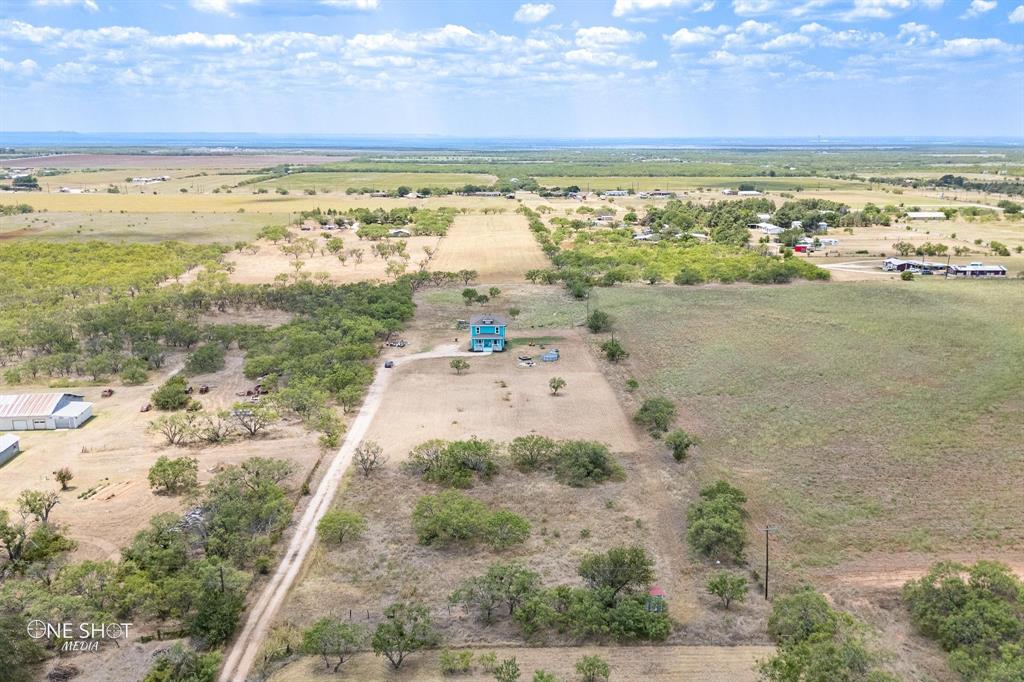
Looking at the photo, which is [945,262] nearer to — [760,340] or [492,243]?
[760,340]

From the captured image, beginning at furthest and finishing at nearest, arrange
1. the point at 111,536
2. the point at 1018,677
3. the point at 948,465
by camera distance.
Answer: the point at 948,465 < the point at 111,536 < the point at 1018,677

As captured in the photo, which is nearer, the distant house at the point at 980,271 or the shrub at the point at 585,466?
the shrub at the point at 585,466

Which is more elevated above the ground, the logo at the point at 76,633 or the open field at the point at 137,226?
the open field at the point at 137,226

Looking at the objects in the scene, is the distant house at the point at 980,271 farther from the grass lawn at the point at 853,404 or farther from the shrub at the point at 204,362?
the shrub at the point at 204,362

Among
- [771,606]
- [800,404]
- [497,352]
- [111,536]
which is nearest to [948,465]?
[800,404]

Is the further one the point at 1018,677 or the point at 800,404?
the point at 800,404

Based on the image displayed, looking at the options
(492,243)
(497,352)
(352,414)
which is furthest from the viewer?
(492,243)

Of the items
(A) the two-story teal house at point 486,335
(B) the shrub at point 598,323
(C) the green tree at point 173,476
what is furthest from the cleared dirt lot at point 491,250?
(C) the green tree at point 173,476
